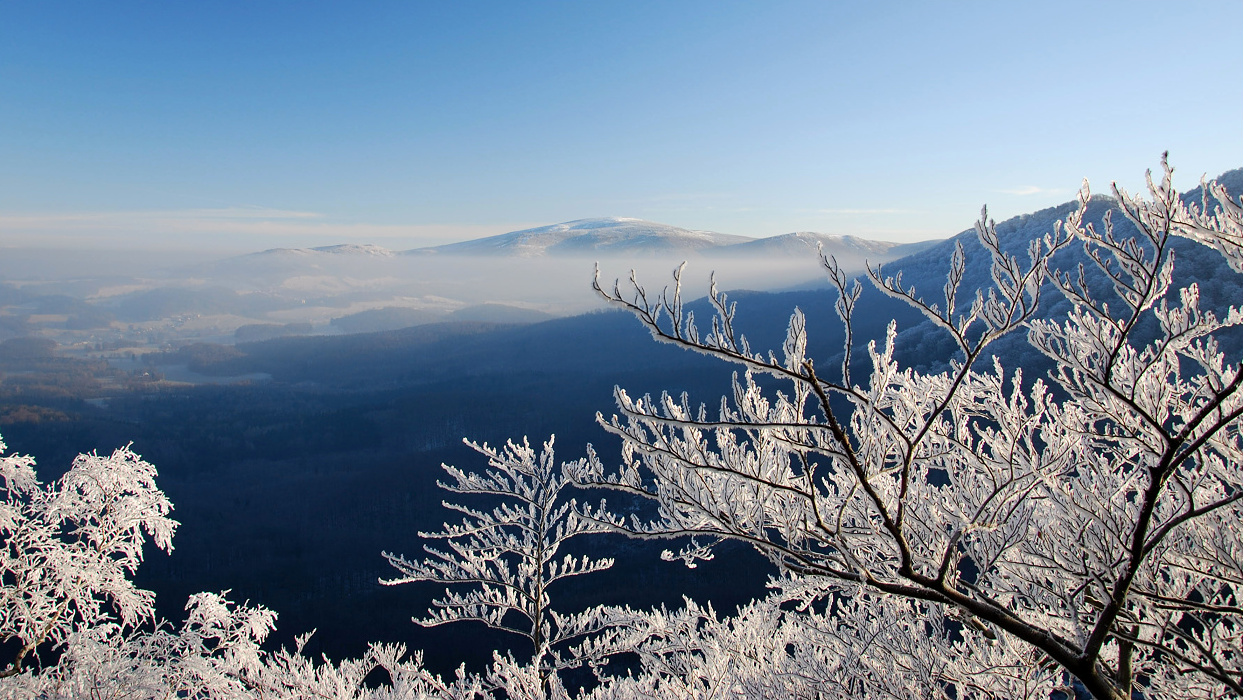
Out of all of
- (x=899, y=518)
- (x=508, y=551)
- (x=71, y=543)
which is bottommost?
(x=508, y=551)

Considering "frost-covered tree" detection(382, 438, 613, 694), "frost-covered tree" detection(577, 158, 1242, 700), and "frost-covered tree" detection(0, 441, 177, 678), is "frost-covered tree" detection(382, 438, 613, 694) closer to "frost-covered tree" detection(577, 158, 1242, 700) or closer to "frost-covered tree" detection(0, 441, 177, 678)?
"frost-covered tree" detection(0, 441, 177, 678)

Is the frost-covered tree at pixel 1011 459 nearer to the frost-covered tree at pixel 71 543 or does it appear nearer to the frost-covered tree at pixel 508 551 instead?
the frost-covered tree at pixel 508 551

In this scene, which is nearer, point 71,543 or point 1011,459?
point 1011,459

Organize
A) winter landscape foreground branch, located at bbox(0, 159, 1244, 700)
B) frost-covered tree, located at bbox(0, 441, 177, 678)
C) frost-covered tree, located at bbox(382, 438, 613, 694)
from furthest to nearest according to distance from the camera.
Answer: frost-covered tree, located at bbox(382, 438, 613, 694)
frost-covered tree, located at bbox(0, 441, 177, 678)
winter landscape foreground branch, located at bbox(0, 159, 1244, 700)

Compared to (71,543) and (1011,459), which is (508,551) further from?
(1011,459)

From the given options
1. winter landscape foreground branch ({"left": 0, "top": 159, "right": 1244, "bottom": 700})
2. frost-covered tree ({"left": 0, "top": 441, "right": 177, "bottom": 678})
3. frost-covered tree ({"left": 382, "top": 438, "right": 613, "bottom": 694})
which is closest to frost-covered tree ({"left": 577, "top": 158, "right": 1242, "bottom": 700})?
winter landscape foreground branch ({"left": 0, "top": 159, "right": 1244, "bottom": 700})

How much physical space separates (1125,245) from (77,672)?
1153 centimetres

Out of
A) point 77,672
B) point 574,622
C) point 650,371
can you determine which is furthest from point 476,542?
point 650,371

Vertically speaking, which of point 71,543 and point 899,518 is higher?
point 899,518

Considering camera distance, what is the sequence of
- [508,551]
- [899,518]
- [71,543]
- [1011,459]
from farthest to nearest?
[508,551], [71,543], [1011,459], [899,518]

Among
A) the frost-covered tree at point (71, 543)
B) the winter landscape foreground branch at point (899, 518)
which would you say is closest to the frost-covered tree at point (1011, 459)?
the winter landscape foreground branch at point (899, 518)

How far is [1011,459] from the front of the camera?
4.12 metres

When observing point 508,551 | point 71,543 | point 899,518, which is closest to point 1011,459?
point 899,518

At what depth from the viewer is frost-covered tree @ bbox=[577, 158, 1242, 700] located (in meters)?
3.20
